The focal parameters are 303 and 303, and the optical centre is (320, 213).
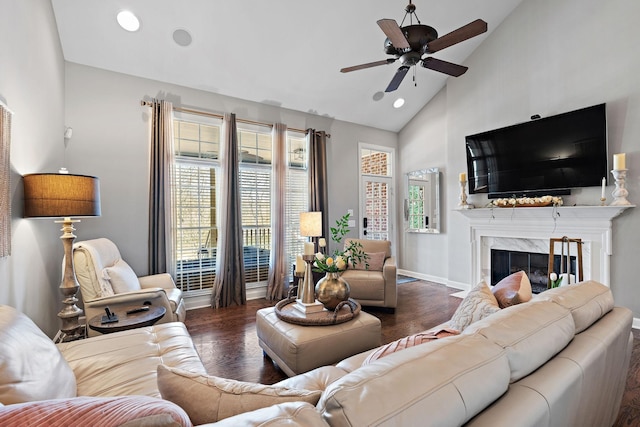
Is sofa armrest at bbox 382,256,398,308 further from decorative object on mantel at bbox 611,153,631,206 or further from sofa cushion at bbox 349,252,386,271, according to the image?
decorative object on mantel at bbox 611,153,631,206

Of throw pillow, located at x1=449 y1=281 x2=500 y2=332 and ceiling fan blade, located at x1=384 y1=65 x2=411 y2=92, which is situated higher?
ceiling fan blade, located at x1=384 y1=65 x2=411 y2=92

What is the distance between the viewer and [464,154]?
485 centimetres

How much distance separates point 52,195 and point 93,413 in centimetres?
201

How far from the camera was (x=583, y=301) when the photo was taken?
4.48ft

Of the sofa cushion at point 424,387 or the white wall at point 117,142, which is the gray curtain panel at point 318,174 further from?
the sofa cushion at point 424,387

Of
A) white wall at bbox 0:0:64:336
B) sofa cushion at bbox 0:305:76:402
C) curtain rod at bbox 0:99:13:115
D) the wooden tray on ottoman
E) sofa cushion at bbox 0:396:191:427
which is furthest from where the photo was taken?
the wooden tray on ottoman

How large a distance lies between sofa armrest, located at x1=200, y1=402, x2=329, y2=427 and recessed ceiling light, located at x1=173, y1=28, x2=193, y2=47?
401 cm

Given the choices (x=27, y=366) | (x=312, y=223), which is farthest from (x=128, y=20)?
(x=27, y=366)

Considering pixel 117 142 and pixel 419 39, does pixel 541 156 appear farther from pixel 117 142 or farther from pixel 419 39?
pixel 117 142

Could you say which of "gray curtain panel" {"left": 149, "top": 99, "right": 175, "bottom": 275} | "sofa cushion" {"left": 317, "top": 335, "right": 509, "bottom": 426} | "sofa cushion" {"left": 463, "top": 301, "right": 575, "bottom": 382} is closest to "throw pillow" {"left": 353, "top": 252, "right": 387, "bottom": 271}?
"gray curtain panel" {"left": 149, "top": 99, "right": 175, "bottom": 275}

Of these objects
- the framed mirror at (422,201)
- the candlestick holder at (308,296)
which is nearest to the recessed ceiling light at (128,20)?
the candlestick holder at (308,296)

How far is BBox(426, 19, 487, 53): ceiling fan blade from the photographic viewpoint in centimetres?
229

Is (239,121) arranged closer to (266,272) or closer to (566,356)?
(266,272)

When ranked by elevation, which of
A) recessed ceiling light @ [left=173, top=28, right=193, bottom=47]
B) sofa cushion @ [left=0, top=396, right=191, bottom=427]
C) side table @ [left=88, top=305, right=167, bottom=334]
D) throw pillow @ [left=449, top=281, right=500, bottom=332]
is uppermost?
recessed ceiling light @ [left=173, top=28, right=193, bottom=47]
